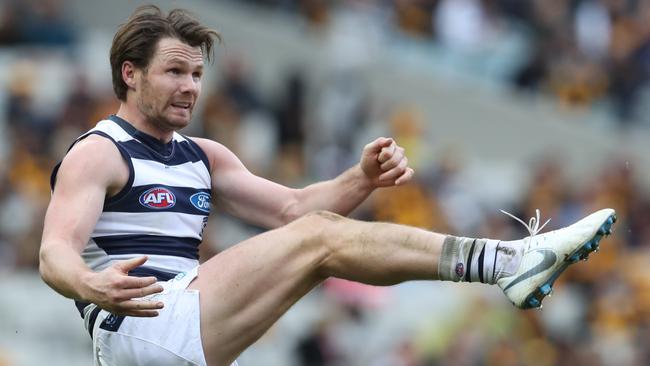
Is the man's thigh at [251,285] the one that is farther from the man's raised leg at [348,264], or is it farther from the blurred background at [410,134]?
the blurred background at [410,134]

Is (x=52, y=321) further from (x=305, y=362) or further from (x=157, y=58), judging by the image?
(x=157, y=58)

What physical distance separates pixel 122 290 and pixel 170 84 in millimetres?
1276

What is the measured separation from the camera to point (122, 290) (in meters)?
5.80

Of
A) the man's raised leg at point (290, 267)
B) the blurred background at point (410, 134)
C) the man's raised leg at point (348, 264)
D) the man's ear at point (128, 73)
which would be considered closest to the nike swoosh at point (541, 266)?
the man's raised leg at point (348, 264)

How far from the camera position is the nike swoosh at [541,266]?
6.27 metres

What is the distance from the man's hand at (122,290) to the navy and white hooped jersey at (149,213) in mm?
712

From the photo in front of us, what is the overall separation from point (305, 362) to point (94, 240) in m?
6.05

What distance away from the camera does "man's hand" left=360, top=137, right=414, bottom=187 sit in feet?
22.6

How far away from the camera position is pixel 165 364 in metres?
6.52

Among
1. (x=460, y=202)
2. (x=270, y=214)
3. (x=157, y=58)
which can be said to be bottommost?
(x=460, y=202)

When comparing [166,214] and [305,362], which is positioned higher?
[166,214]

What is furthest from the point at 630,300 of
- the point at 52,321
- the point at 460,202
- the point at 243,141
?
the point at 52,321

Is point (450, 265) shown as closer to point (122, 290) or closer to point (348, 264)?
→ point (348, 264)

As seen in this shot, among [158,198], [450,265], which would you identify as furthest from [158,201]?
[450,265]
